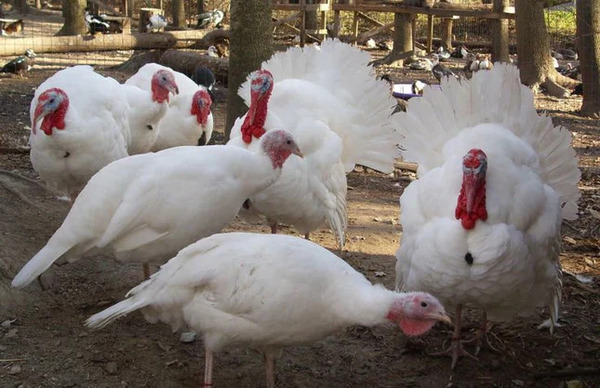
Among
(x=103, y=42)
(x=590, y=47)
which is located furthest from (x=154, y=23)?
(x=590, y=47)

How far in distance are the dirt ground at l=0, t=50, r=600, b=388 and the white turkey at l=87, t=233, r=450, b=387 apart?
0.44 meters

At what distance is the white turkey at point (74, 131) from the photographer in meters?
5.58

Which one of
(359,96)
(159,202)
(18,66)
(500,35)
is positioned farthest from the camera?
(500,35)

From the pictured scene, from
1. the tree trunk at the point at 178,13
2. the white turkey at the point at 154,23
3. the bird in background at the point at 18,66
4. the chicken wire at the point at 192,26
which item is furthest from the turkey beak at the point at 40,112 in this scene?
the tree trunk at the point at 178,13

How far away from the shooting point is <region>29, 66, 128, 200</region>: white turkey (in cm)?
558

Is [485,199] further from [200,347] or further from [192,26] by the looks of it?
[192,26]

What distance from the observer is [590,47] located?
11203mm

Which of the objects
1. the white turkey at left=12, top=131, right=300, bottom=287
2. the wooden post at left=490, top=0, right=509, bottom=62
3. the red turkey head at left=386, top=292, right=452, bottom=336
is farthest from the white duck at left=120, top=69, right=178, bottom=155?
the wooden post at left=490, top=0, right=509, bottom=62

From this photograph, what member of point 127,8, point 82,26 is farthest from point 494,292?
point 127,8

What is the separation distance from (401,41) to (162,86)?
11775mm

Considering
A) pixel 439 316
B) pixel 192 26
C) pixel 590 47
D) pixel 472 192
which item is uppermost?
pixel 192 26

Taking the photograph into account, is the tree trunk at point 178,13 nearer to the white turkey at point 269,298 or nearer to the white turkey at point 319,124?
the white turkey at point 319,124

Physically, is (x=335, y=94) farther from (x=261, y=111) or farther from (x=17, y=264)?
(x=17, y=264)

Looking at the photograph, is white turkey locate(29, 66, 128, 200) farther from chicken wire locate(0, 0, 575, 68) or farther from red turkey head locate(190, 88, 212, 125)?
chicken wire locate(0, 0, 575, 68)
